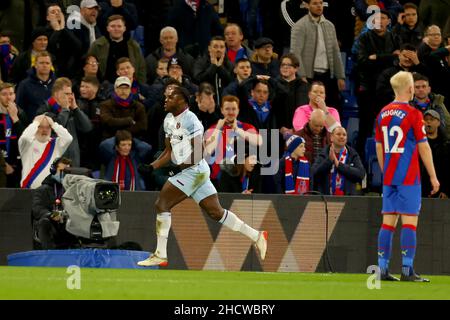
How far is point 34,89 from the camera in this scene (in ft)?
59.7

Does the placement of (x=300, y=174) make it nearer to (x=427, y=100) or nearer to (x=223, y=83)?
(x=223, y=83)

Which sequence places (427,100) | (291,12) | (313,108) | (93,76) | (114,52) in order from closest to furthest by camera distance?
(313,108) < (93,76) < (427,100) < (114,52) < (291,12)

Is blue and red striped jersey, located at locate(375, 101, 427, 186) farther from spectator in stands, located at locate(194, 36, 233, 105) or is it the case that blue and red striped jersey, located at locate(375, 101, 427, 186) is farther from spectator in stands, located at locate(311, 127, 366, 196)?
spectator in stands, located at locate(194, 36, 233, 105)

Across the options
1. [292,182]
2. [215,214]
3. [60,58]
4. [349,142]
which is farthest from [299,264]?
[60,58]

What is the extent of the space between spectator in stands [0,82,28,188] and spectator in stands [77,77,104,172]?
90 centimetres

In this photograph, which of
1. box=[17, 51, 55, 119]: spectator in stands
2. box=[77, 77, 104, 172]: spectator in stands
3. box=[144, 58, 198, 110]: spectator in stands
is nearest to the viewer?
box=[77, 77, 104, 172]: spectator in stands

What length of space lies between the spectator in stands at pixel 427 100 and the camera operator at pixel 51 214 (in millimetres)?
5759

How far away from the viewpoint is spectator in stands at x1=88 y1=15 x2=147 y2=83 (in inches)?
757

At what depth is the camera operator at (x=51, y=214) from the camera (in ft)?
51.1

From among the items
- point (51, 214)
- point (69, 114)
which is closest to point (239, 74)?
point (69, 114)

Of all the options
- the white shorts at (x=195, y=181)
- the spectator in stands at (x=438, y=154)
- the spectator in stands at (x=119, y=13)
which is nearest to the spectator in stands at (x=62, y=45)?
the spectator in stands at (x=119, y=13)

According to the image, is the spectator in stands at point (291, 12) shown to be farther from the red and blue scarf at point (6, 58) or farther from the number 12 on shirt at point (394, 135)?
the number 12 on shirt at point (394, 135)

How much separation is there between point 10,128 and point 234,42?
417 centimetres

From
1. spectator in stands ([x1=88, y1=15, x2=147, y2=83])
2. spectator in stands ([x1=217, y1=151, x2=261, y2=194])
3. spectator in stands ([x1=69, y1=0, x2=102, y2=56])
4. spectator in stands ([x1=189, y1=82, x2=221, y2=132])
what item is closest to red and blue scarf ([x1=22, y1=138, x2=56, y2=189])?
spectator in stands ([x1=189, y1=82, x2=221, y2=132])
